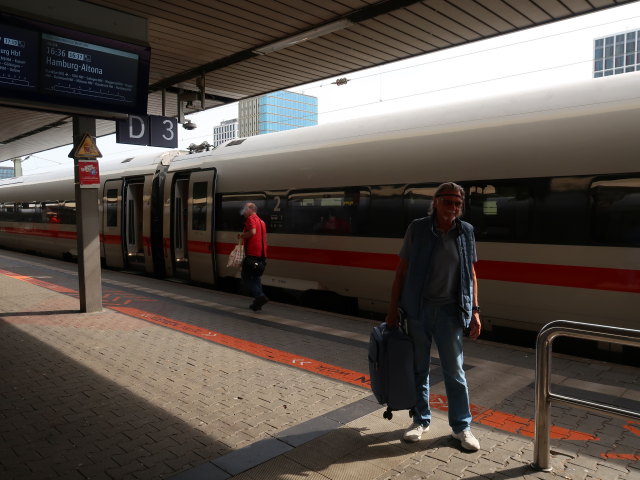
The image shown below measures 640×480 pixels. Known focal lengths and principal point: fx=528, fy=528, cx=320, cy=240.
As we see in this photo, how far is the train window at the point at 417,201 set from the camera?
272 inches

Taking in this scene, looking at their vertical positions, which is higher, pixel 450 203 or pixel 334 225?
pixel 450 203

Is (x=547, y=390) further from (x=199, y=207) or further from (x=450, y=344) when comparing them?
(x=199, y=207)

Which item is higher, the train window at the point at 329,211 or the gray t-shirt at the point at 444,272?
the train window at the point at 329,211

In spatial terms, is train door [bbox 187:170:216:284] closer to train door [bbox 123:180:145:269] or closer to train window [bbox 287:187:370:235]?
train window [bbox 287:187:370:235]

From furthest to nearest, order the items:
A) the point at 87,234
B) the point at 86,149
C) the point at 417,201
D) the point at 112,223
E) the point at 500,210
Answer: the point at 112,223, the point at 87,234, the point at 86,149, the point at 417,201, the point at 500,210

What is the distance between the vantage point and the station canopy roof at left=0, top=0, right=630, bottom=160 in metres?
6.18

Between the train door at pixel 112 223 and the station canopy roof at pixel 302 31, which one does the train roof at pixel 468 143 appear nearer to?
the station canopy roof at pixel 302 31

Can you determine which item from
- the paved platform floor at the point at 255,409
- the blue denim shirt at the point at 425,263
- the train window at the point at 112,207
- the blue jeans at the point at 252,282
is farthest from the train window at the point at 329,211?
the train window at the point at 112,207

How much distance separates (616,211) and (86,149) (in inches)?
262

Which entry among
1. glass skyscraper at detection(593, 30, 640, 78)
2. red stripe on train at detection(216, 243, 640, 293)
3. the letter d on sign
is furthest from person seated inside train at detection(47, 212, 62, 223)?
glass skyscraper at detection(593, 30, 640, 78)

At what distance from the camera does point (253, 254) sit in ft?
25.9

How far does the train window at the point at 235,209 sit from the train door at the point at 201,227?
27 cm

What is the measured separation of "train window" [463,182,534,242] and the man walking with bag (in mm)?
3061

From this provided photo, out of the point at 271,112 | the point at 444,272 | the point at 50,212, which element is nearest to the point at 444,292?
the point at 444,272
